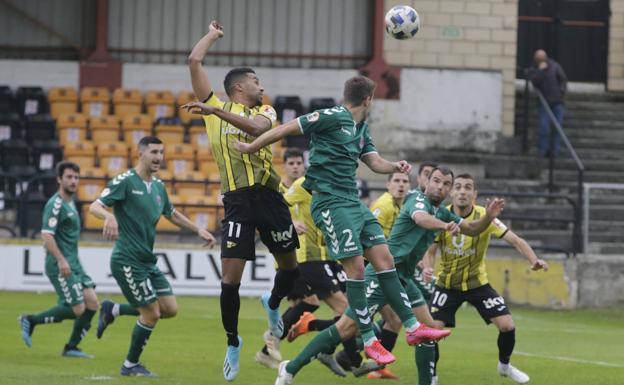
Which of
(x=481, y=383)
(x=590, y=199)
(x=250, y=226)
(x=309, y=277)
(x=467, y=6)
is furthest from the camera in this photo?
(x=467, y=6)

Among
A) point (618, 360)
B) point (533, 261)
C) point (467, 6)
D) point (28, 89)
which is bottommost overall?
point (618, 360)

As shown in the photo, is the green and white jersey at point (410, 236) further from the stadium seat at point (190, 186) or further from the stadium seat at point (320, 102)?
the stadium seat at point (320, 102)

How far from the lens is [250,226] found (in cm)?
1100

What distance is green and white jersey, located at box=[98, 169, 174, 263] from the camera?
12.5 m

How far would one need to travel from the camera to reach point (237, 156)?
11.0 metres

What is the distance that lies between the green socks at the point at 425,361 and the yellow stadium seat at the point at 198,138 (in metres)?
14.1

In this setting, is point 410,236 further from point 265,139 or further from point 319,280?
point 319,280

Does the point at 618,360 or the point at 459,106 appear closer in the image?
the point at 618,360

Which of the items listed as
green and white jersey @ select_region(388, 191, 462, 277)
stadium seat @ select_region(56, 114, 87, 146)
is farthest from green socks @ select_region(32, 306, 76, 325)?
stadium seat @ select_region(56, 114, 87, 146)

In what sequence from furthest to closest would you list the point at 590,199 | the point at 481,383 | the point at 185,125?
the point at 185,125
the point at 590,199
the point at 481,383

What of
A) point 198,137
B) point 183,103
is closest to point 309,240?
point 198,137

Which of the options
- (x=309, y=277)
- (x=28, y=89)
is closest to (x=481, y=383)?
→ (x=309, y=277)

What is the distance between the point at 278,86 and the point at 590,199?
269 inches

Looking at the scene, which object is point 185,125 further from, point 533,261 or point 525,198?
point 533,261
